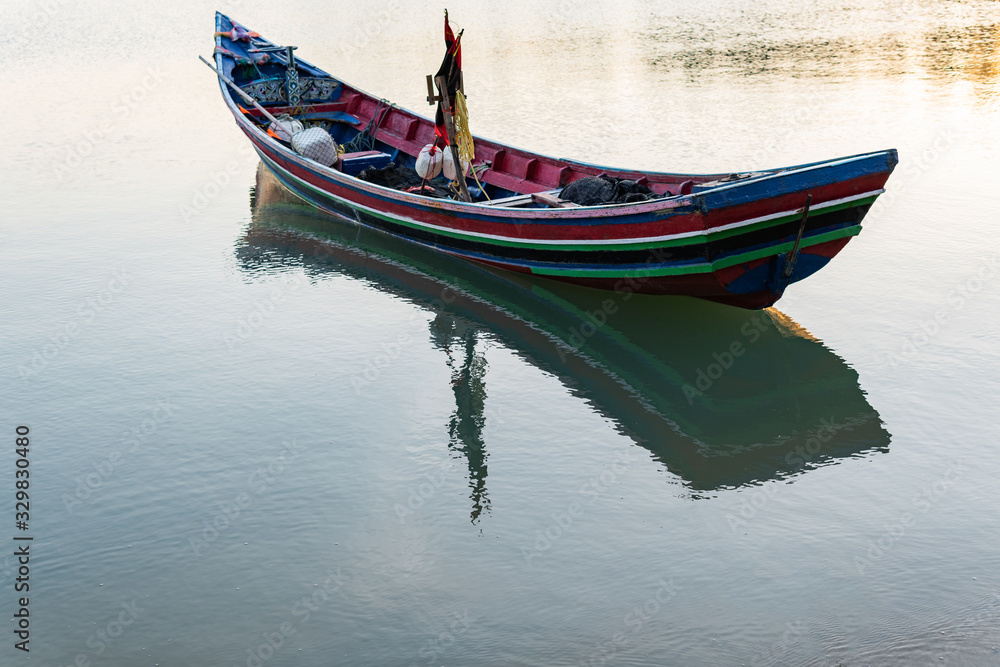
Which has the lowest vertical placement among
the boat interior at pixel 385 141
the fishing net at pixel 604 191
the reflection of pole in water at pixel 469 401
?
the reflection of pole in water at pixel 469 401

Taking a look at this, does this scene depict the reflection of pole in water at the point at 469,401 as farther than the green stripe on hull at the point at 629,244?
No

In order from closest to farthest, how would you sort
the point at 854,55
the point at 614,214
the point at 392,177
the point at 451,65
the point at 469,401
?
the point at 469,401, the point at 614,214, the point at 451,65, the point at 392,177, the point at 854,55

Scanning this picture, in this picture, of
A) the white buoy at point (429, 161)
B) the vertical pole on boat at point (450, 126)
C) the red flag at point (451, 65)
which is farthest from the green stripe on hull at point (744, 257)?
the white buoy at point (429, 161)

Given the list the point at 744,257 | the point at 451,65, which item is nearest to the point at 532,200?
the point at 451,65

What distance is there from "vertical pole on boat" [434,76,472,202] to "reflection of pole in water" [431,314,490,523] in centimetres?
149

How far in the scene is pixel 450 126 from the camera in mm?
10312

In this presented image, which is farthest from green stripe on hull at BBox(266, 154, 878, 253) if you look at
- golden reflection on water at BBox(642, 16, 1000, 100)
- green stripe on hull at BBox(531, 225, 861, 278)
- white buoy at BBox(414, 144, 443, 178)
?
golden reflection on water at BBox(642, 16, 1000, 100)

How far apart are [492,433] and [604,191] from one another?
324 centimetres

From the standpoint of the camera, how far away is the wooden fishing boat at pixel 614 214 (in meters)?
8.14

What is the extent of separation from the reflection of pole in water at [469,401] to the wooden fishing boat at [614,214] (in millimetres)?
1167

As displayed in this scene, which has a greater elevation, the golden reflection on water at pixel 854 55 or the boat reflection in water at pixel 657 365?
the golden reflection on water at pixel 854 55

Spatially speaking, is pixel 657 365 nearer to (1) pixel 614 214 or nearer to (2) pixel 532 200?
(1) pixel 614 214

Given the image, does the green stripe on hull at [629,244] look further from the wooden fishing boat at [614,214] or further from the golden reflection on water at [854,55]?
the golden reflection on water at [854,55]

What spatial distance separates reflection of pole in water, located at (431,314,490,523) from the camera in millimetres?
7047
